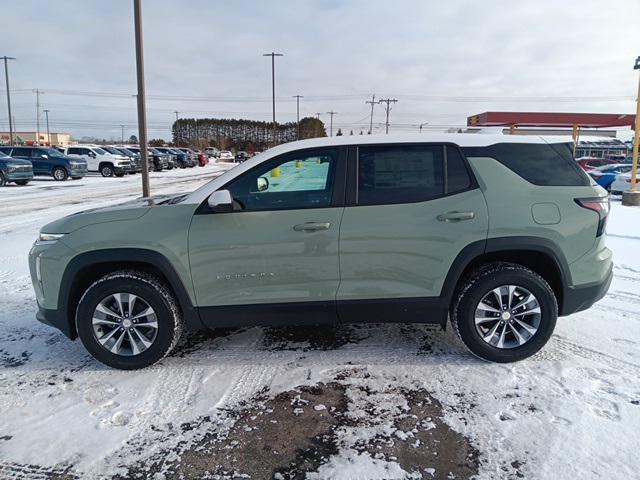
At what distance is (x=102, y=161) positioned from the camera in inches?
1176

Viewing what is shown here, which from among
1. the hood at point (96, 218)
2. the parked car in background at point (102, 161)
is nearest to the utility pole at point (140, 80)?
the hood at point (96, 218)

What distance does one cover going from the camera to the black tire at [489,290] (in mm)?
3691

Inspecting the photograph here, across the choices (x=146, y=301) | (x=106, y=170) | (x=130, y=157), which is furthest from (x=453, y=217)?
(x=130, y=157)

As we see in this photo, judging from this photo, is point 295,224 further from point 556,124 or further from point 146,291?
point 556,124

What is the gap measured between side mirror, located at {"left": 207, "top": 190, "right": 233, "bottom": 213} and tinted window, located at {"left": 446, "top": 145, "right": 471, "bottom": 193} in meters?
1.66

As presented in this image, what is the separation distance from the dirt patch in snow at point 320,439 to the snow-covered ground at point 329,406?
0.01 metres

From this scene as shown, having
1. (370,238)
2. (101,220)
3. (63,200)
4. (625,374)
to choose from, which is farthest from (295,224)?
(63,200)

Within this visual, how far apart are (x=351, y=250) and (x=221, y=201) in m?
1.03

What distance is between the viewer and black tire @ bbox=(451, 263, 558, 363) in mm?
3691

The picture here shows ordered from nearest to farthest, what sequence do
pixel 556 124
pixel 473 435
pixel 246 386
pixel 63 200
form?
pixel 473 435 → pixel 246 386 → pixel 63 200 → pixel 556 124

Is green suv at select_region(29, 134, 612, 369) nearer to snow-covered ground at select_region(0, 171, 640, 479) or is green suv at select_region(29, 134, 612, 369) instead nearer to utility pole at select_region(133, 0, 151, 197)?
snow-covered ground at select_region(0, 171, 640, 479)

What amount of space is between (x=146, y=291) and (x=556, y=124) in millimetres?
24478

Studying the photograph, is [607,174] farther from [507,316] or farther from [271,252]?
[271,252]

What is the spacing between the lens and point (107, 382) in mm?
3588
